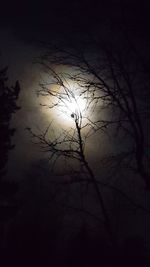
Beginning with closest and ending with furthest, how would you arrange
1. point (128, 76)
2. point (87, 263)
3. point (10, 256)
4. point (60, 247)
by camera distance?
point (128, 76) → point (87, 263) → point (10, 256) → point (60, 247)

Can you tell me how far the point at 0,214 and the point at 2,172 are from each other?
332 centimetres

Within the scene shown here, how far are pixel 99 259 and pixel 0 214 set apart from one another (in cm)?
951

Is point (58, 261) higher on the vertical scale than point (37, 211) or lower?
lower

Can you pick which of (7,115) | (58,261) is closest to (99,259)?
(58,261)

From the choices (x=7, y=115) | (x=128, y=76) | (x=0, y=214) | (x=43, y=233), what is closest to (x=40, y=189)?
(x=43, y=233)

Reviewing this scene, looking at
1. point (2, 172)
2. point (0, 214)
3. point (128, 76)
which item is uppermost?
point (2, 172)

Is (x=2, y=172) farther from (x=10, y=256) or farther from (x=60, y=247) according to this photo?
(x=60, y=247)

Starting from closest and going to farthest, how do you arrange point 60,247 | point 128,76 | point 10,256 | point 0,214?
point 128,76 < point 0,214 < point 10,256 < point 60,247

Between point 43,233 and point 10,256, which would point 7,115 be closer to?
point 10,256

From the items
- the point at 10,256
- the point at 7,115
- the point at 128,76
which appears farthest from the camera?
the point at 10,256

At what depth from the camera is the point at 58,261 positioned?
4069cm

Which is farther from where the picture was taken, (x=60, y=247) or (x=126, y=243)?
(x=60, y=247)

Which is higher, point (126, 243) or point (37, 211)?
point (37, 211)

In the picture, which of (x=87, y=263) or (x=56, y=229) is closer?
(x=87, y=263)
